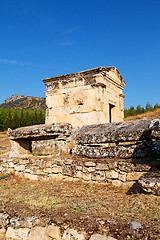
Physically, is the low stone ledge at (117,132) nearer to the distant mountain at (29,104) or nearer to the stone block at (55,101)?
the stone block at (55,101)

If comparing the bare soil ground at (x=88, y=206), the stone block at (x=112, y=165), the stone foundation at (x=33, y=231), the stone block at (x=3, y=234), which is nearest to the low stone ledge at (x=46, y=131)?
the bare soil ground at (x=88, y=206)

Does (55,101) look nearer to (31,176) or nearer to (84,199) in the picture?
(31,176)

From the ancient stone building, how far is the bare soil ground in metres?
3.79

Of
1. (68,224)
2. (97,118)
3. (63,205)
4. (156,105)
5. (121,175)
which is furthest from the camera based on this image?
(156,105)

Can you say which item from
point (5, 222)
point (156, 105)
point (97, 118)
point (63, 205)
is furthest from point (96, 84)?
point (156, 105)

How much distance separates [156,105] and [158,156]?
64.0 ft

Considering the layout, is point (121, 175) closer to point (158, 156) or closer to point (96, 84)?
point (158, 156)

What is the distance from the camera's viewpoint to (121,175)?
394 cm

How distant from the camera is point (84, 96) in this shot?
795 cm

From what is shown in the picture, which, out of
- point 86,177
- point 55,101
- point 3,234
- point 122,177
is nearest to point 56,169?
point 86,177

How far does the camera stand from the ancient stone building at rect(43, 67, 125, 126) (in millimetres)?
7676

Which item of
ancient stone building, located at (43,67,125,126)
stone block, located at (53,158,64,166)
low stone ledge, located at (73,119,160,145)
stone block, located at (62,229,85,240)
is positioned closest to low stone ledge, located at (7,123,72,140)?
low stone ledge, located at (73,119,160,145)

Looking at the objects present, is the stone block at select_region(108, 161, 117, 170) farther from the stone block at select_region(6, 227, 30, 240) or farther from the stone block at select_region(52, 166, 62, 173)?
the stone block at select_region(6, 227, 30, 240)

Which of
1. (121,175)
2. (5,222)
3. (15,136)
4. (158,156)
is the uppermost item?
(15,136)
